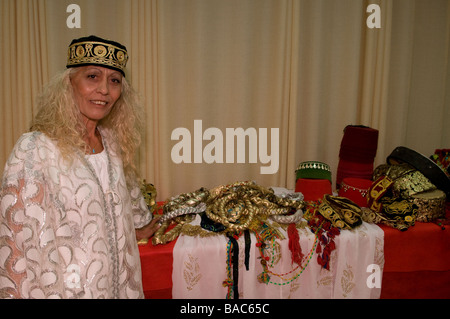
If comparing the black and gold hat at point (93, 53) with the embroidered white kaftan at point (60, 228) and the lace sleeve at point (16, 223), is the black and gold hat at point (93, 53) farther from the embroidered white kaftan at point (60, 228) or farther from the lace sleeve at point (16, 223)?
the lace sleeve at point (16, 223)

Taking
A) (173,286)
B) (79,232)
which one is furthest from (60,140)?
(173,286)

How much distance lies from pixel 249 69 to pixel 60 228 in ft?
6.36

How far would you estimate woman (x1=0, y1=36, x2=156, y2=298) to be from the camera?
2.79ft

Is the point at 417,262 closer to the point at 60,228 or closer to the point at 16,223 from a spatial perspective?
the point at 60,228

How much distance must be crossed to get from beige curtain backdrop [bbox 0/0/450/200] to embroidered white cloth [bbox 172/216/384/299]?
979mm

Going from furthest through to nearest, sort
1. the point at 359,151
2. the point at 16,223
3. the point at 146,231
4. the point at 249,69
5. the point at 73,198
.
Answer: the point at 249,69, the point at 359,151, the point at 146,231, the point at 73,198, the point at 16,223

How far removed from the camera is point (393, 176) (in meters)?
1.86

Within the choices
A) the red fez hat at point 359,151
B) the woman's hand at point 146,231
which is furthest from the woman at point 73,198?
the red fez hat at point 359,151

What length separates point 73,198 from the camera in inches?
37.8

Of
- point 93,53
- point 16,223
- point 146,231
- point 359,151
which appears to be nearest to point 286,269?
point 146,231

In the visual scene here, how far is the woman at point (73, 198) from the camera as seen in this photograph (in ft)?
2.79

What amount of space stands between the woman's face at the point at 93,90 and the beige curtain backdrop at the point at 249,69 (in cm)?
117

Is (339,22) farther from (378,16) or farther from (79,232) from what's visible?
(79,232)
